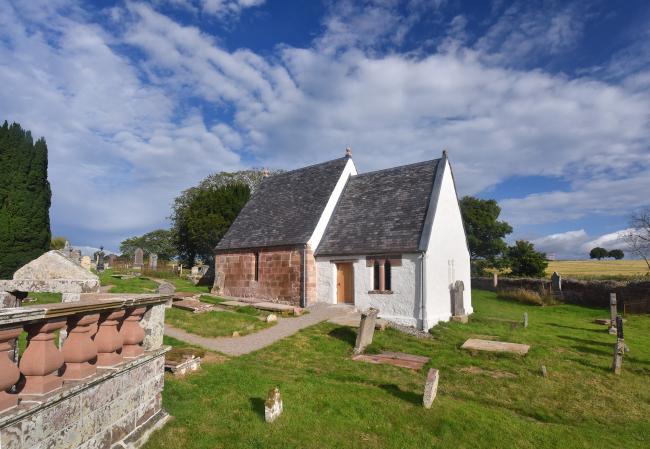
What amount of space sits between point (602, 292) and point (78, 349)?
2947 centimetres

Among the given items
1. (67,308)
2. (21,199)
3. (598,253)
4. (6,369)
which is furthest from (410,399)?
(598,253)

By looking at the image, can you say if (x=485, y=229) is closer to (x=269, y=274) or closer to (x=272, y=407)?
(x=269, y=274)

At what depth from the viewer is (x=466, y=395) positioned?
31.3ft

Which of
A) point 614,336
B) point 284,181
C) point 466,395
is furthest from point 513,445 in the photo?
point 284,181

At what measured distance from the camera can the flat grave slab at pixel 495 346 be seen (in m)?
12.7

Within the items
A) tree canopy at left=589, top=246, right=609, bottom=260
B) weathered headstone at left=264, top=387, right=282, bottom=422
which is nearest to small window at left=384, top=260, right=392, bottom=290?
weathered headstone at left=264, top=387, right=282, bottom=422

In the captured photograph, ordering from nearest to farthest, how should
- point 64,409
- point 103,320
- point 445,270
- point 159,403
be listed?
point 64,409 → point 103,320 → point 159,403 → point 445,270

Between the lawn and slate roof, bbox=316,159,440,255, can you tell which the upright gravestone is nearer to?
slate roof, bbox=316,159,440,255

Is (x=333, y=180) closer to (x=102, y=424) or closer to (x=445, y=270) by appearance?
(x=445, y=270)

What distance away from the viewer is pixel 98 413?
418cm

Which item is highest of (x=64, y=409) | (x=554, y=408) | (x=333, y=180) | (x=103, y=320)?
(x=333, y=180)

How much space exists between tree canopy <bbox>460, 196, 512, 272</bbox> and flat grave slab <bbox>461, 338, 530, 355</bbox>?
4443 cm

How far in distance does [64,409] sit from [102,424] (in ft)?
2.46

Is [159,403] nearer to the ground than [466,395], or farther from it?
farther from it
